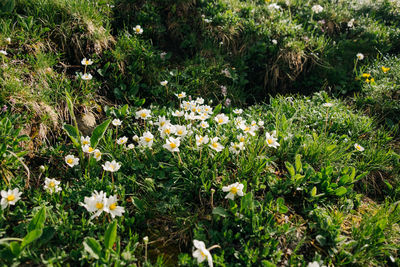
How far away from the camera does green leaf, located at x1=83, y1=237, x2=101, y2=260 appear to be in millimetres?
1636

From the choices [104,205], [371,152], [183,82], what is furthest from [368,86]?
[104,205]

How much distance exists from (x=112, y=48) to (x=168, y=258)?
2.49 m

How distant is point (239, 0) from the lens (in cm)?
444

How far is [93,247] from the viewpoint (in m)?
1.66

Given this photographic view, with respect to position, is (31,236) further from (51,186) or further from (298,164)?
(298,164)

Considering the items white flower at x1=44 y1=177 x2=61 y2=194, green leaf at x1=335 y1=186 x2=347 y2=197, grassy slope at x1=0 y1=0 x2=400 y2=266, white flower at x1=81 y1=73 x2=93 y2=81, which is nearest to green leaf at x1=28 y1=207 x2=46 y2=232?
grassy slope at x1=0 y1=0 x2=400 y2=266

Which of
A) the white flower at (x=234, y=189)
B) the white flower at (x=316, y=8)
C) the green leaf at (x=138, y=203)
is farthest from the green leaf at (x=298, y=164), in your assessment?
the white flower at (x=316, y=8)

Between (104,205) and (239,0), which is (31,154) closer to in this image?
(104,205)

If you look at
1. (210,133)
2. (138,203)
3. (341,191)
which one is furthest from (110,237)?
(341,191)

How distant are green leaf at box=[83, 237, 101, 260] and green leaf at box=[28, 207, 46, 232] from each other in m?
0.30

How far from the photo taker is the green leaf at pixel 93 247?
164 centimetres

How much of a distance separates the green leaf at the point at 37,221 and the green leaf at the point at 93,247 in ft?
0.98

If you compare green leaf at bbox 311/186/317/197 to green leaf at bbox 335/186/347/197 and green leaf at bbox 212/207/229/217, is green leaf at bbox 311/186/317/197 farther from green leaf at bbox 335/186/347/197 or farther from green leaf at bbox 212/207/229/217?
green leaf at bbox 212/207/229/217

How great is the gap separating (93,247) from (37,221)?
1.25ft
